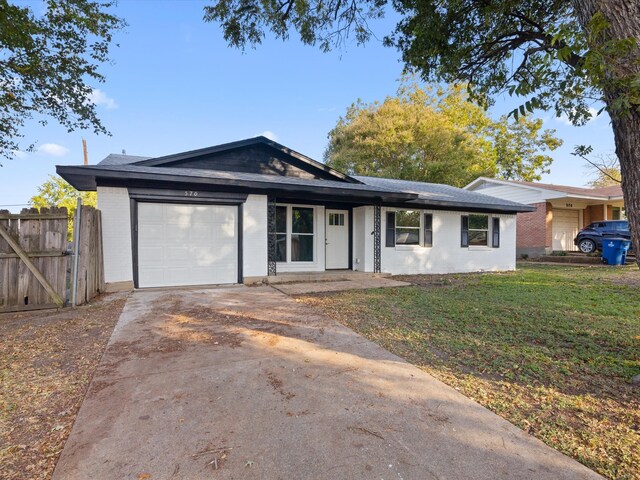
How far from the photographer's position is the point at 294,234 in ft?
34.2

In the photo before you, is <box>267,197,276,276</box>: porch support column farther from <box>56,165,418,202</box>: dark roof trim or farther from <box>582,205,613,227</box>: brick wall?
<box>582,205,613,227</box>: brick wall

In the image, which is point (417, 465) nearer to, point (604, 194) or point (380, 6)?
point (380, 6)

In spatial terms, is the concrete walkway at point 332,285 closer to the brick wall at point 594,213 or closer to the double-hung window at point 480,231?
the double-hung window at point 480,231

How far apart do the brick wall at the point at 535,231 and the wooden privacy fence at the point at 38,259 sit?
20550 millimetres

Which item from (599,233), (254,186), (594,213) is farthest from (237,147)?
(594,213)

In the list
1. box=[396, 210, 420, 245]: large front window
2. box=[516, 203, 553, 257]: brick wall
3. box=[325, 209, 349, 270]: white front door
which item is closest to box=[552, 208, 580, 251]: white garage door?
box=[516, 203, 553, 257]: brick wall

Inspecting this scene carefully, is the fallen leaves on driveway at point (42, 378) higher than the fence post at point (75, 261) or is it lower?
lower

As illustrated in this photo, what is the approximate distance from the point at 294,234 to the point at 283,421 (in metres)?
8.10

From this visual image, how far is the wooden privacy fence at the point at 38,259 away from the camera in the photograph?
18.9 feet

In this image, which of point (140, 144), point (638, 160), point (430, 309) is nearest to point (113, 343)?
point (430, 309)

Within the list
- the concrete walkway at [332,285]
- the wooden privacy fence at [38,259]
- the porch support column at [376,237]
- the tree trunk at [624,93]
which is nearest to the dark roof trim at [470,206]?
the porch support column at [376,237]

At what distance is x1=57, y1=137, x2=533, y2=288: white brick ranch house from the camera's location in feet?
25.8

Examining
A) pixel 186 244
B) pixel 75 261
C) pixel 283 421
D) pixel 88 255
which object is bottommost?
pixel 283 421

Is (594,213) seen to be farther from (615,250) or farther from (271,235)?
(271,235)
